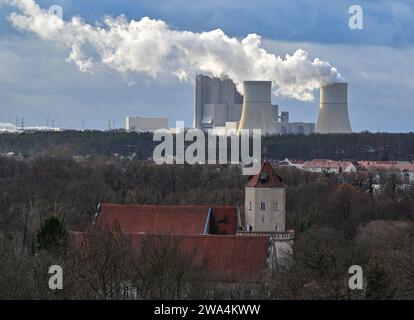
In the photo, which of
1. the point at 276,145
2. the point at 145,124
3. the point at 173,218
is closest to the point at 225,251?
the point at 173,218

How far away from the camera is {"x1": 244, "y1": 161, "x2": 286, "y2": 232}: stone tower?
39.7 metres

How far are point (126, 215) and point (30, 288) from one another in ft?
54.0

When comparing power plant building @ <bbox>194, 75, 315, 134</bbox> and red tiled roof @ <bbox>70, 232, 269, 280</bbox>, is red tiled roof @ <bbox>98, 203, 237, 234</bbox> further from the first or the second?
power plant building @ <bbox>194, 75, 315, 134</bbox>

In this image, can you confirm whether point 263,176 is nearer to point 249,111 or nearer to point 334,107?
point 249,111

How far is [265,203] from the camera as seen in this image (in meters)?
39.8

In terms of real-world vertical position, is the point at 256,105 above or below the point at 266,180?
above

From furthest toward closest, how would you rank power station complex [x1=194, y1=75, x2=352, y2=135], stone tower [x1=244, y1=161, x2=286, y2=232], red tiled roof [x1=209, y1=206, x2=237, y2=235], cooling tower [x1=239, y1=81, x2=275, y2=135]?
power station complex [x1=194, y1=75, x2=352, y2=135] → cooling tower [x1=239, y1=81, x2=275, y2=135] → stone tower [x1=244, y1=161, x2=286, y2=232] → red tiled roof [x1=209, y1=206, x2=237, y2=235]

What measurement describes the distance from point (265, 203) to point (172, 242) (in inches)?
409

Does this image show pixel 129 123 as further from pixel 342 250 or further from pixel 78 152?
pixel 342 250

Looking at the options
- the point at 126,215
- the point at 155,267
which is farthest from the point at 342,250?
the point at 126,215

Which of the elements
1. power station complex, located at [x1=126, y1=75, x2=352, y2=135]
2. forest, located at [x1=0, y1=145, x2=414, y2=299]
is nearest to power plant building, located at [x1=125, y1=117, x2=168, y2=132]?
power station complex, located at [x1=126, y1=75, x2=352, y2=135]

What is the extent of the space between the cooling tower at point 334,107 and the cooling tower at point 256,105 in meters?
3.57

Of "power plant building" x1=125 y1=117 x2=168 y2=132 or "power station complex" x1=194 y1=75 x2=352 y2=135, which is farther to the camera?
"power plant building" x1=125 y1=117 x2=168 y2=132

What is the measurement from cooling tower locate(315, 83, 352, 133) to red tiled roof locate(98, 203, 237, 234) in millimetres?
46839
